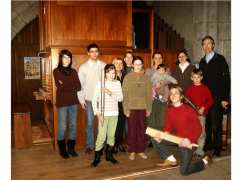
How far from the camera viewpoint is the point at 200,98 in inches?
159

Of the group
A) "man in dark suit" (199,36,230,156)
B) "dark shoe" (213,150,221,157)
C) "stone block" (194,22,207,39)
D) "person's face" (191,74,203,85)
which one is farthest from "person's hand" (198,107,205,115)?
"stone block" (194,22,207,39)

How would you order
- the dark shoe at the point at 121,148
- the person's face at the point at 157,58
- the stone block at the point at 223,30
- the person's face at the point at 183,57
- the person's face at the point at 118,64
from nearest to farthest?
1. the person's face at the point at 118,64
2. the person's face at the point at 183,57
3. the person's face at the point at 157,58
4. the dark shoe at the point at 121,148
5. the stone block at the point at 223,30

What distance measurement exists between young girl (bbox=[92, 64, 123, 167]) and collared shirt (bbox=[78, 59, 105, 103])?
Result: 450 millimetres

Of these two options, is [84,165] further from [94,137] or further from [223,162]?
[223,162]

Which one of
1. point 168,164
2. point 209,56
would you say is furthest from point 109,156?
point 209,56

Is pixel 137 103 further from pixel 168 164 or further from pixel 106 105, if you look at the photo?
pixel 168 164

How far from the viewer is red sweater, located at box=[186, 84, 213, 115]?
13.2ft

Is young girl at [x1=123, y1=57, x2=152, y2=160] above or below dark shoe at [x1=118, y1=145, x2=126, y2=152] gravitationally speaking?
above

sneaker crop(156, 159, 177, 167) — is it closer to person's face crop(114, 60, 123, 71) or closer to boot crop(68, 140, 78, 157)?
boot crop(68, 140, 78, 157)

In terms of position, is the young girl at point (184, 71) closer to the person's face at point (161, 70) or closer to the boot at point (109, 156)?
the person's face at point (161, 70)

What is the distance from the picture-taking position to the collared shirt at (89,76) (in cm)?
432

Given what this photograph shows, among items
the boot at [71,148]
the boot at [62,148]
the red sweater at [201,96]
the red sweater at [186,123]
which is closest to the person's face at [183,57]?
the red sweater at [201,96]

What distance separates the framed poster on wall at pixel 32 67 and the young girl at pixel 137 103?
4.32 meters

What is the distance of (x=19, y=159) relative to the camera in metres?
4.25
